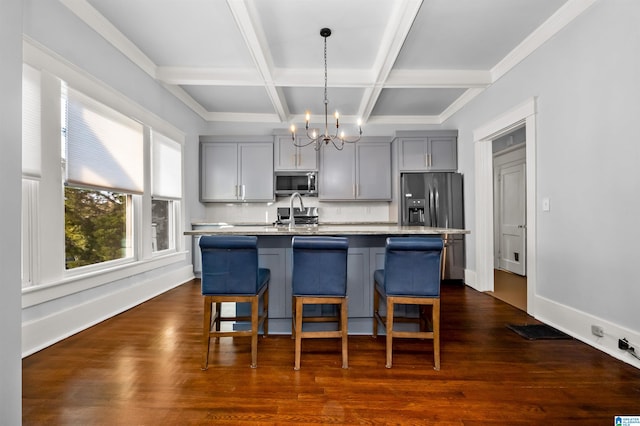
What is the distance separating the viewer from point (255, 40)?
8.61 feet

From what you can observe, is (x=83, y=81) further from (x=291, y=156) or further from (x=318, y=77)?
(x=291, y=156)

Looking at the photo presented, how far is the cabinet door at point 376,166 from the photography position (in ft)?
16.0

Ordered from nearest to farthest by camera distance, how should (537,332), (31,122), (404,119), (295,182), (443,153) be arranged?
(31,122) < (537,332) < (443,153) < (295,182) < (404,119)

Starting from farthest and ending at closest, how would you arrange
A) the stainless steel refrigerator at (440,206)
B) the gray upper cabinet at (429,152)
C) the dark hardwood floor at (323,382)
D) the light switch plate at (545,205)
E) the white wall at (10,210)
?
the gray upper cabinet at (429,152) < the stainless steel refrigerator at (440,206) < the light switch plate at (545,205) < the dark hardwood floor at (323,382) < the white wall at (10,210)

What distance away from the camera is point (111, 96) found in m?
2.77

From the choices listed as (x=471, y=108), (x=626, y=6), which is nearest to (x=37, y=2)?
(x=626, y=6)

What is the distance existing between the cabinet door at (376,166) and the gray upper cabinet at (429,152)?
1.06 ft

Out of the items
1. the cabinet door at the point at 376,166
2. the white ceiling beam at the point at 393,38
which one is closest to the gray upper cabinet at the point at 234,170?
the cabinet door at the point at 376,166

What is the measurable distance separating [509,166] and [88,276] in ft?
20.8

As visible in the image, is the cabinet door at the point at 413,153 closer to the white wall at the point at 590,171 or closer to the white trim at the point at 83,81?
the white wall at the point at 590,171

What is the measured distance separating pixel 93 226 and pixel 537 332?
4.22m

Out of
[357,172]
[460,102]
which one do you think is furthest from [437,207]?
[460,102]

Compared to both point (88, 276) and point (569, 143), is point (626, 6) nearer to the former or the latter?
point (569, 143)

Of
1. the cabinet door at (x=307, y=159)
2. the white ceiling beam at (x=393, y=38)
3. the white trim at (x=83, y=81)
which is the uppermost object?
the white ceiling beam at (x=393, y=38)
